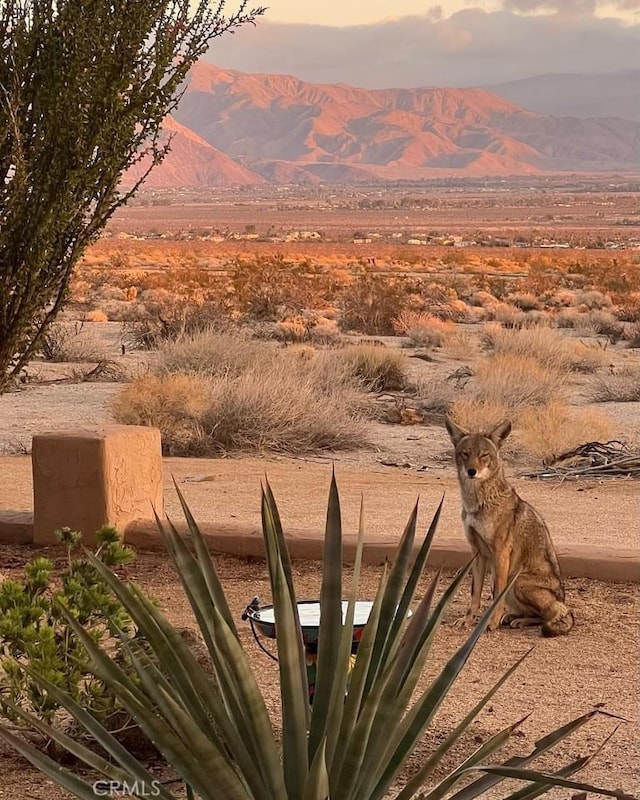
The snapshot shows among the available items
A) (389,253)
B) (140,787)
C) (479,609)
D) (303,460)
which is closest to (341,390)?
(303,460)

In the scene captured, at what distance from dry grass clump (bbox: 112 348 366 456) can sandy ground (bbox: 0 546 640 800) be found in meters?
6.46

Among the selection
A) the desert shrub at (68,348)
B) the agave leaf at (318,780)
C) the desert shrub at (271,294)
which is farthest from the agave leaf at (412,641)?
the desert shrub at (271,294)

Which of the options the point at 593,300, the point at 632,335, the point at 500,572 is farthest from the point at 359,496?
the point at 593,300

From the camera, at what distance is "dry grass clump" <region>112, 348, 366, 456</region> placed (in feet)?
46.6

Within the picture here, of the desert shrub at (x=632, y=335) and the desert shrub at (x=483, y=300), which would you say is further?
the desert shrub at (x=483, y=300)

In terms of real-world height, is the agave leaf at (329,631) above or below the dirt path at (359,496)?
above

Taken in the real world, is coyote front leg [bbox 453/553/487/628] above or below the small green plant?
below

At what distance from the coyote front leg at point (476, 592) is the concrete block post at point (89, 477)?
6.76ft

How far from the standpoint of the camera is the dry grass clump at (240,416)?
46.6 ft

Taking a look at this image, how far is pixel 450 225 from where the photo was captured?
98188 mm

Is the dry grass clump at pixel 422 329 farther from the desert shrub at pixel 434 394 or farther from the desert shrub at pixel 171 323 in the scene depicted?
the desert shrub at pixel 434 394

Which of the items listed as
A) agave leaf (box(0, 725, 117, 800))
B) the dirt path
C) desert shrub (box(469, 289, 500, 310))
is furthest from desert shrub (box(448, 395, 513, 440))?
desert shrub (box(469, 289, 500, 310))

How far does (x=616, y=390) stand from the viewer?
18.7m

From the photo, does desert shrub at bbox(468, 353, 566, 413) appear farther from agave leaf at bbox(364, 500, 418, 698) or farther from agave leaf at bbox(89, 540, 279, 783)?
agave leaf at bbox(89, 540, 279, 783)
